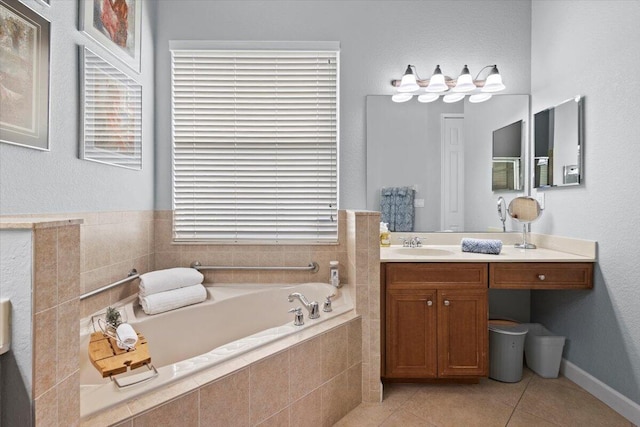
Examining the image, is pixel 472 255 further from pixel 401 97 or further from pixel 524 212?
pixel 401 97

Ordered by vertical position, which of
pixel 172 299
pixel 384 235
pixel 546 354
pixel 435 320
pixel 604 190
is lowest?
pixel 546 354

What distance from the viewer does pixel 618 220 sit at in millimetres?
1811

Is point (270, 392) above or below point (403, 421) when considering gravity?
above

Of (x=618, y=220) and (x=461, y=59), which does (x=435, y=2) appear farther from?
(x=618, y=220)

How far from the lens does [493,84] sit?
98.0 inches

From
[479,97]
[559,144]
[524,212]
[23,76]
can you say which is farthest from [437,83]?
[23,76]

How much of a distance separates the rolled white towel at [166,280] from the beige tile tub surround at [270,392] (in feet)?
3.17

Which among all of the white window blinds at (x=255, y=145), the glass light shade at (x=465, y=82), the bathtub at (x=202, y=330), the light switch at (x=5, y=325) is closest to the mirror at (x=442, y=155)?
the glass light shade at (x=465, y=82)

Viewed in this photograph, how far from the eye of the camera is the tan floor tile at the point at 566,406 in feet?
5.82

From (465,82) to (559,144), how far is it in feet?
2.59

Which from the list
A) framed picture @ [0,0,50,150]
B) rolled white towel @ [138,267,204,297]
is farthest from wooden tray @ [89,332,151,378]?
framed picture @ [0,0,50,150]

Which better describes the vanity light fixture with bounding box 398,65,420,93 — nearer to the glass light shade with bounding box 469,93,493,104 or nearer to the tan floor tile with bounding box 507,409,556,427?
the glass light shade with bounding box 469,93,493,104

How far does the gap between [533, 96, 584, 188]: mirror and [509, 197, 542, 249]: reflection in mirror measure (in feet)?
0.52

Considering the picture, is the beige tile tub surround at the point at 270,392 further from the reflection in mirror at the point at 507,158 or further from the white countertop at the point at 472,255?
the reflection in mirror at the point at 507,158
